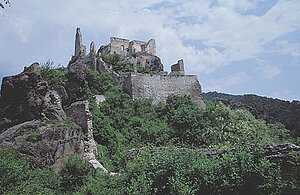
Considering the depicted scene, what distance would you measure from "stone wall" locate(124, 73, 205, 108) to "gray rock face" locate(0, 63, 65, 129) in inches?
374

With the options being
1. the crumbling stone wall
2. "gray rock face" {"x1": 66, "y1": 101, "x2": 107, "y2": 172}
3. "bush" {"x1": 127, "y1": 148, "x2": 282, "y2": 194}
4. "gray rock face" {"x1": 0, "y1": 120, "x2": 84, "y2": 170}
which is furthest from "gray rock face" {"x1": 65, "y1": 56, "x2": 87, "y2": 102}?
the crumbling stone wall

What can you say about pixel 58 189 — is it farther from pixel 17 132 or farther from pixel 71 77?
pixel 71 77

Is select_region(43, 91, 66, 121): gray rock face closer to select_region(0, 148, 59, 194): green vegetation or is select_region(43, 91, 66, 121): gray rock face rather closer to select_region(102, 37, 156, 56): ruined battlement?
select_region(0, 148, 59, 194): green vegetation

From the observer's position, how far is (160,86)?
72.9 feet

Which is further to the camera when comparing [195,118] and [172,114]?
[172,114]

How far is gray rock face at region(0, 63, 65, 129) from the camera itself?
11281mm

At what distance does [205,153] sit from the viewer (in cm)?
828

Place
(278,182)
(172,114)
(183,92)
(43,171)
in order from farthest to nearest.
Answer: (183,92) < (172,114) < (43,171) < (278,182)

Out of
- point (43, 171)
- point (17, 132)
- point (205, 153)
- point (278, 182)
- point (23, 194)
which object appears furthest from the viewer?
point (17, 132)

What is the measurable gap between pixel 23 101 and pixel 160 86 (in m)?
13.1

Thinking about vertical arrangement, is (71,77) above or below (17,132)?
above

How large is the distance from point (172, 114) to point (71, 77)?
325 inches

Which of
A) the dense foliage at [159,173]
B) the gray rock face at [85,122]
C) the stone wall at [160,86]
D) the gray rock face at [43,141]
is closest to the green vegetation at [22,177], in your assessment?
the dense foliage at [159,173]

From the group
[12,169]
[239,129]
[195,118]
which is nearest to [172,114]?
[195,118]
